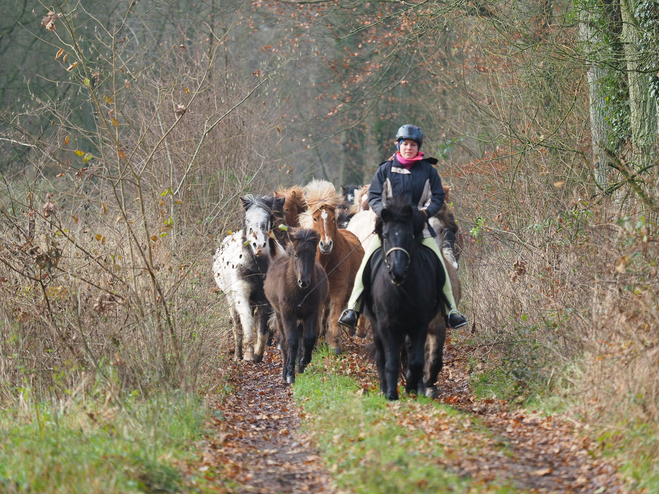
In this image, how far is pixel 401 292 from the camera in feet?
28.3

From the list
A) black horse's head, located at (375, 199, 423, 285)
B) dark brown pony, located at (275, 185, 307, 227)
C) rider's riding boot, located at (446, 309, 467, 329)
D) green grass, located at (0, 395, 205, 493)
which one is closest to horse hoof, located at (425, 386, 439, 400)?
rider's riding boot, located at (446, 309, 467, 329)

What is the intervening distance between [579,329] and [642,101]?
4.55 m

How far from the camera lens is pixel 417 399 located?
868cm

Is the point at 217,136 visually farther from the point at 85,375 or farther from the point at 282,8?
the point at 85,375

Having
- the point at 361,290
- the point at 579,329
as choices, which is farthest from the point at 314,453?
the point at 579,329

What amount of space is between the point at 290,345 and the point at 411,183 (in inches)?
120

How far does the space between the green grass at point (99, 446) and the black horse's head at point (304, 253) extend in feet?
10.5

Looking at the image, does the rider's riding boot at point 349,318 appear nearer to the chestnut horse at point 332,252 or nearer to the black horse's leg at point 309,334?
the black horse's leg at point 309,334

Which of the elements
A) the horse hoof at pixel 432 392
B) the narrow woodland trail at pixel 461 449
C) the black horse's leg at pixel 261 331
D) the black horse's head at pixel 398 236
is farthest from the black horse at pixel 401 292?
the black horse's leg at pixel 261 331

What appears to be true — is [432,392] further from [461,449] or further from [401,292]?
[461,449]

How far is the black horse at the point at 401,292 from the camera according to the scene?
8500 mm

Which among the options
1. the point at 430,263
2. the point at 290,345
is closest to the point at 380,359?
the point at 430,263

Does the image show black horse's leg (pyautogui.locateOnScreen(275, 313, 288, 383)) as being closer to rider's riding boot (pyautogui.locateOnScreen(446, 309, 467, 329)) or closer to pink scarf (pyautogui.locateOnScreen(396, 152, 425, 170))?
rider's riding boot (pyautogui.locateOnScreen(446, 309, 467, 329))

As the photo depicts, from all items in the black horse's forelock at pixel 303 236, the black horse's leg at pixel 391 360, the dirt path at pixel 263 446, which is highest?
the black horse's forelock at pixel 303 236
